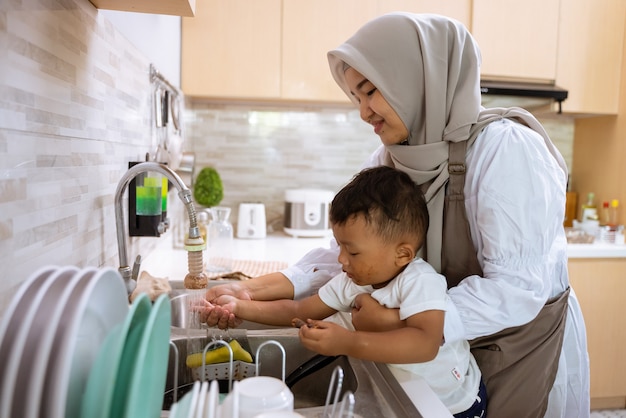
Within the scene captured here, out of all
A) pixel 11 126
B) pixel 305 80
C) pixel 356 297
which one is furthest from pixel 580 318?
pixel 305 80

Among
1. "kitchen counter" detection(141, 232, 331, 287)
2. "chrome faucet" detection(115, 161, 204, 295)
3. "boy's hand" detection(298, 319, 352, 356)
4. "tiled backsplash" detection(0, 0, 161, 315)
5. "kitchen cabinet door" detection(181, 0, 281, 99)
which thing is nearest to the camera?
"tiled backsplash" detection(0, 0, 161, 315)

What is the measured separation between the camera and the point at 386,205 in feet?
2.93

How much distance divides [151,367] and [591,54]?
2.81 meters

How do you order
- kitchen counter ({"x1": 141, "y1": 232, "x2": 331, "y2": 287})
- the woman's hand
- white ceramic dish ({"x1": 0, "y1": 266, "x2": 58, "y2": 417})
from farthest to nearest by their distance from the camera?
kitchen counter ({"x1": 141, "y1": 232, "x2": 331, "y2": 287}) < the woman's hand < white ceramic dish ({"x1": 0, "y1": 266, "x2": 58, "y2": 417})

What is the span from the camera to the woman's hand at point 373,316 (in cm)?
88

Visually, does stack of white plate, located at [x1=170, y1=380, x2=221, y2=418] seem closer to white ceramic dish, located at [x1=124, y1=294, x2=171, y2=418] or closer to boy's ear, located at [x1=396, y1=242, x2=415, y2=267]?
white ceramic dish, located at [x1=124, y1=294, x2=171, y2=418]

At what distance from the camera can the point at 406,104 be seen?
1.04 metres

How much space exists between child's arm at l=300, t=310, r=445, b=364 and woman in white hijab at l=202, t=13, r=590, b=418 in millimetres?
74

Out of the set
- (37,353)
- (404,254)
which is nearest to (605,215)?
(404,254)

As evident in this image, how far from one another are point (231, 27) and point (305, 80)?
42 cm

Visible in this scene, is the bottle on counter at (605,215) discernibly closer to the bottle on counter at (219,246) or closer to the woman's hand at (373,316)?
the bottle on counter at (219,246)

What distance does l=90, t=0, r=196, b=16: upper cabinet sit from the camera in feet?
3.11

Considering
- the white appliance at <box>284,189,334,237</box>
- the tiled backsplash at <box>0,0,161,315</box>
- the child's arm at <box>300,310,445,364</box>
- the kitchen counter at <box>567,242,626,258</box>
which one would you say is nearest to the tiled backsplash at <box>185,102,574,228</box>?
the white appliance at <box>284,189,334,237</box>

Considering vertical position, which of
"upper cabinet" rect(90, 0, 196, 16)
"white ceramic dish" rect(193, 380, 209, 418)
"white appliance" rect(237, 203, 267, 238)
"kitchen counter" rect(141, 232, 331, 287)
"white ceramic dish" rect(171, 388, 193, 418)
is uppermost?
"upper cabinet" rect(90, 0, 196, 16)
